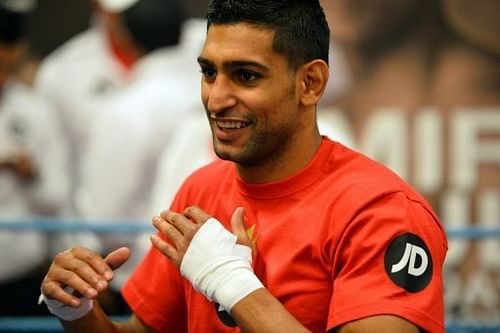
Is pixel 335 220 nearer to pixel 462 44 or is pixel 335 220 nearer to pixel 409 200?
pixel 409 200

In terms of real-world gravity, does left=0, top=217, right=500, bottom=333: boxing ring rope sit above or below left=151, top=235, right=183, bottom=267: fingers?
below

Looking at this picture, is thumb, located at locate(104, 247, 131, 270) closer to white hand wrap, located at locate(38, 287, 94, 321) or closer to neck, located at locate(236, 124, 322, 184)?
white hand wrap, located at locate(38, 287, 94, 321)

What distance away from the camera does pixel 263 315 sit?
213 centimetres

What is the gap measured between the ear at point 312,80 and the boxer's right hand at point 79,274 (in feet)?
1.70

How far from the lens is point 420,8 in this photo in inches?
205

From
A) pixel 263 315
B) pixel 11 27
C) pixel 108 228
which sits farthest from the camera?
pixel 11 27

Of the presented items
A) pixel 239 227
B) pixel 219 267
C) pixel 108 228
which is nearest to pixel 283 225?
pixel 239 227

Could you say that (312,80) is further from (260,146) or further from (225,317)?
(225,317)

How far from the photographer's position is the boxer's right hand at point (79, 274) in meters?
2.29

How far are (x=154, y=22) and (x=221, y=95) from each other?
3.22 meters

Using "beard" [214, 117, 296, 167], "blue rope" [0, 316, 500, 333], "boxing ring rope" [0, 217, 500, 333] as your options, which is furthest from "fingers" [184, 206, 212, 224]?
"boxing ring rope" [0, 217, 500, 333]

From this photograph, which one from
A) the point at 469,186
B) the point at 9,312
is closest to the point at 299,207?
the point at 469,186

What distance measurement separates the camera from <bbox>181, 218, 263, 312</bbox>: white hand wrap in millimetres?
2158

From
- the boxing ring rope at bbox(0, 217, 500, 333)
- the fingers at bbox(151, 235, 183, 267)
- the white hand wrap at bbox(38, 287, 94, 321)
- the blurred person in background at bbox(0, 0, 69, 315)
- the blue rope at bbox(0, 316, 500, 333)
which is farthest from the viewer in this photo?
the blurred person in background at bbox(0, 0, 69, 315)
